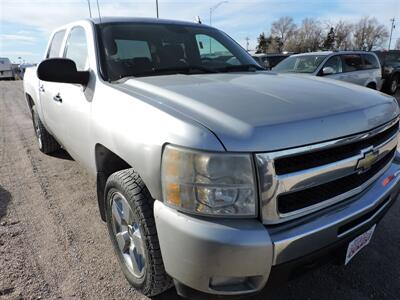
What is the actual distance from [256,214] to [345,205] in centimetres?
59

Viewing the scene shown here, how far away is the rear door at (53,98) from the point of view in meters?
3.39

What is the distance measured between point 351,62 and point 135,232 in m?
9.25

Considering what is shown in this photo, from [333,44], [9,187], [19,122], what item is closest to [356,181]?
[9,187]

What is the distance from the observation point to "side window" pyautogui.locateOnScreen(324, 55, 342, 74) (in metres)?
8.84

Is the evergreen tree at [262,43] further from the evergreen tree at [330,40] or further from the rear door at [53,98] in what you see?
the rear door at [53,98]

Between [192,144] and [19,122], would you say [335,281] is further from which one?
[19,122]

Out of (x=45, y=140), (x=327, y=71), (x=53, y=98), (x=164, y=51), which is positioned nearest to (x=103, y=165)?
(x=164, y=51)

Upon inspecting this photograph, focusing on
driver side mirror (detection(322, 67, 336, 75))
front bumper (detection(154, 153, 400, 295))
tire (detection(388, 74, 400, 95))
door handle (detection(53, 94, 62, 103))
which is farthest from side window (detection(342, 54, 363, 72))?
front bumper (detection(154, 153, 400, 295))

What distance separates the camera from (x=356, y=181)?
1951 mm

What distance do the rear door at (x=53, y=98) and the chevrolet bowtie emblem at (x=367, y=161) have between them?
8.45 ft

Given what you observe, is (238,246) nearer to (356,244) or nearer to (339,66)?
(356,244)

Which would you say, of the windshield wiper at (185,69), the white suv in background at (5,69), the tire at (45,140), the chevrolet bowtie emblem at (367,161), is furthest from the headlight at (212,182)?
the white suv in background at (5,69)

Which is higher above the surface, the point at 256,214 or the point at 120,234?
the point at 256,214

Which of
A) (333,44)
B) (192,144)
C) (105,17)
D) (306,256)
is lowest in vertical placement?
(333,44)
